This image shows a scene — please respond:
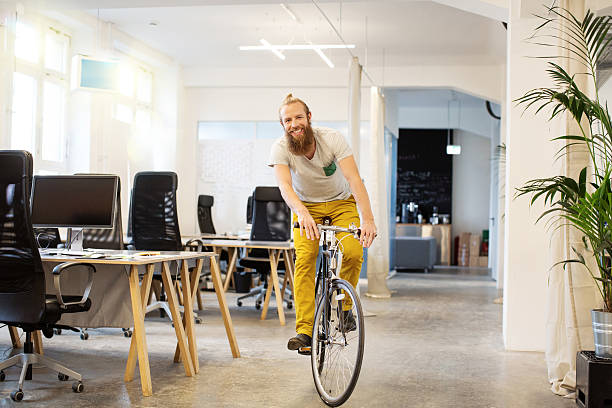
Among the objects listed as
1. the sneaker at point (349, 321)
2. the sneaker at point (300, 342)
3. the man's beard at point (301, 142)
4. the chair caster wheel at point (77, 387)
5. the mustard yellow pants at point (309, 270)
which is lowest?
the chair caster wheel at point (77, 387)

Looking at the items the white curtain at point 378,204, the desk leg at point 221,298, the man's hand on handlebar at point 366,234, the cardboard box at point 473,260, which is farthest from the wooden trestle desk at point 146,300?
the cardboard box at point 473,260

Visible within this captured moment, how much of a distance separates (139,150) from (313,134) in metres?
8.11

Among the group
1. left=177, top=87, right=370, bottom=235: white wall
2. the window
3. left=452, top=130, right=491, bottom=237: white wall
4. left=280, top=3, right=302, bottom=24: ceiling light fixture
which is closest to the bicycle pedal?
left=280, top=3, right=302, bottom=24: ceiling light fixture

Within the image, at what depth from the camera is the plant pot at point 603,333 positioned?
11.9 ft

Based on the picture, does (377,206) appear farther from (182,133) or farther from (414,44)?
(182,133)

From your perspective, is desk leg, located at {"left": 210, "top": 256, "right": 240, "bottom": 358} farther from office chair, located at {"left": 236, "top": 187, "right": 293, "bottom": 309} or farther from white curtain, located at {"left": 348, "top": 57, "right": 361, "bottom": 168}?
white curtain, located at {"left": 348, "top": 57, "right": 361, "bottom": 168}

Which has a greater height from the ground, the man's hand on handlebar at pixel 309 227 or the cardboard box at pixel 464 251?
the man's hand on handlebar at pixel 309 227

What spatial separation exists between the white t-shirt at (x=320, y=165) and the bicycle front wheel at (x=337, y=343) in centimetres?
68

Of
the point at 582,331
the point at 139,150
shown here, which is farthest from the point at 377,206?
the point at 582,331

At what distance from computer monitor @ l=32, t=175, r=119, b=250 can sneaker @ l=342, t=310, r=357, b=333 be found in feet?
6.78

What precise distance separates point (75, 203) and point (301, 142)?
6.36 ft

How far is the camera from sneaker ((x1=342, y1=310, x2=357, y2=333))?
340 cm

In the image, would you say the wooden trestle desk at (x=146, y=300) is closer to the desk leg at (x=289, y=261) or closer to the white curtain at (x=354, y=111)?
the desk leg at (x=289, y=261)

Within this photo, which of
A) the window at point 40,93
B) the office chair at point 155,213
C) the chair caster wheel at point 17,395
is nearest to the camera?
the chair caster wheel at point 17,395
